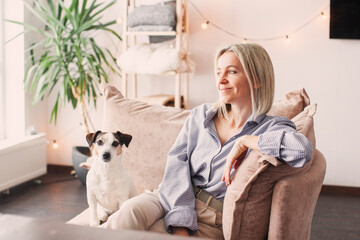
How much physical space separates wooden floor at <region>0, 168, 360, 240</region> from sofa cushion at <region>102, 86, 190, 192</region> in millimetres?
1189

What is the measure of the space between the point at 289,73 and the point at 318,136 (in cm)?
58

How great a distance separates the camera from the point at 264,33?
151 inches

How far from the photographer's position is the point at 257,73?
1765 mm

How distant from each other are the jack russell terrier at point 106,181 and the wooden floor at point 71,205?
1446 millimetres

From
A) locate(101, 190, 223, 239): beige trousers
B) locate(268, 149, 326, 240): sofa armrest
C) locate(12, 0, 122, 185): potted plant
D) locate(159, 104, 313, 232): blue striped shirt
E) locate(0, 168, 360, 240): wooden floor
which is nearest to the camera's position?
locate(268, 149, 326, 240): sofa armrest

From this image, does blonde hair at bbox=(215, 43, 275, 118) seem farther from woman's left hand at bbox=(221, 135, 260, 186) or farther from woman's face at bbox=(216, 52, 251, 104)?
woman's left hand at bbox=(221, 135, 260, 186)

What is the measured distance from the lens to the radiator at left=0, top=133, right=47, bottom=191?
3572mm

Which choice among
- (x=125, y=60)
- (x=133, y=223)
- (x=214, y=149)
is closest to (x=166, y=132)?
(x=214, y=149)

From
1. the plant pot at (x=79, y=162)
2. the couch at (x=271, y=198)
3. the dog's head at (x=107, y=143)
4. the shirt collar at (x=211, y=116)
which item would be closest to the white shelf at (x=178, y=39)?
the plant pot at (x=79, y=162)

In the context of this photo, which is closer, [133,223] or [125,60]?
[133,223]

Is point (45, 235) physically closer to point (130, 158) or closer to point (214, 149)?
point (214, 149)

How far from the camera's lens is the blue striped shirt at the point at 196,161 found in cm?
171

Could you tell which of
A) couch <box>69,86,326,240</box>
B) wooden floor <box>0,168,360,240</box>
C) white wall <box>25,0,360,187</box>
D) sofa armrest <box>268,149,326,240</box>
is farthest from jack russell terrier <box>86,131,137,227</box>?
white wall <box>25,0,360,187</box>

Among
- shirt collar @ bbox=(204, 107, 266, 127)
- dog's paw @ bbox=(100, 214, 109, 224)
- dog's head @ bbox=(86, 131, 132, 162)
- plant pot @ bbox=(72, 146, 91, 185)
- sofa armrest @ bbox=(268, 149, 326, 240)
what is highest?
shirt collar @ bbox=(204, 107, 266, 127)
